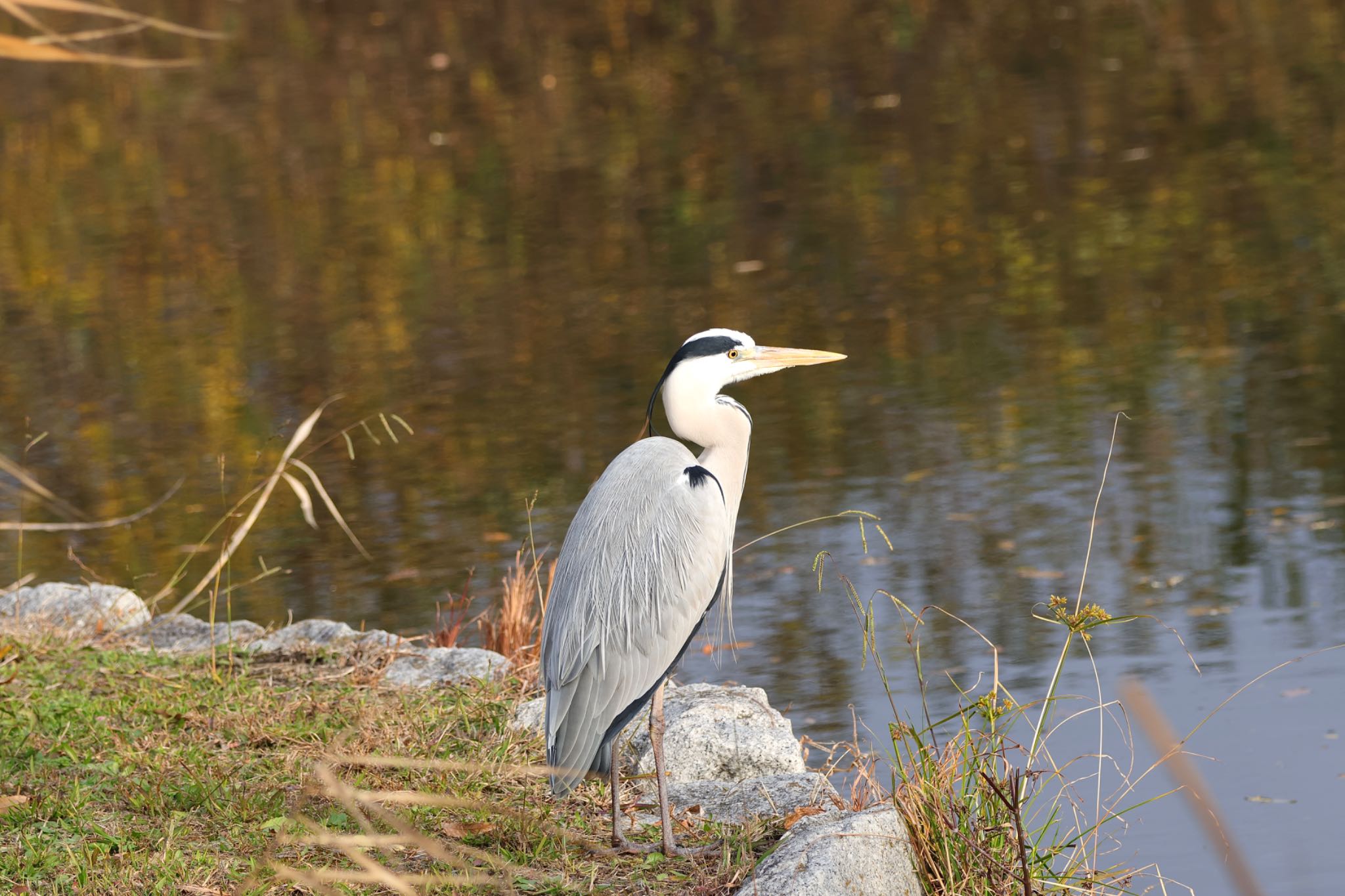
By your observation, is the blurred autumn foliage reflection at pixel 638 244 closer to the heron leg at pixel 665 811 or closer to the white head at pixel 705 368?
the white head at pixel 705 368

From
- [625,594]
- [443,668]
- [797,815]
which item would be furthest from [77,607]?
[797,815]

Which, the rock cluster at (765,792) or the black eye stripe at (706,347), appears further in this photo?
the black eye stripe at (706,347)

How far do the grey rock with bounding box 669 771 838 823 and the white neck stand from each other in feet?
2.17

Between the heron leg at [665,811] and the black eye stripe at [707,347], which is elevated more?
the black eye stripe at [707,347]

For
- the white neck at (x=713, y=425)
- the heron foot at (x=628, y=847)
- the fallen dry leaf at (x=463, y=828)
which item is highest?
the white neck at (x=713, y=425)

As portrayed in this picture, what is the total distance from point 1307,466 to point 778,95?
32.7 feet

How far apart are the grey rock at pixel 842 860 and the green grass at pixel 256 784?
20 centimetres

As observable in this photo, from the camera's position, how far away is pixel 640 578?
379 cm


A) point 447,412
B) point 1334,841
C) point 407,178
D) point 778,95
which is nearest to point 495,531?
point 447,412

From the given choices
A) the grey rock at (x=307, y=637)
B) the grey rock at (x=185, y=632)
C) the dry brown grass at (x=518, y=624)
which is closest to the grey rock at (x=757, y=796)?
the dry brown grass at (x=518, y=624)

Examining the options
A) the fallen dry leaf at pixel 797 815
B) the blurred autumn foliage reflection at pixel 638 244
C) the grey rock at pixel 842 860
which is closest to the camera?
the grey rock at pixel 842 860

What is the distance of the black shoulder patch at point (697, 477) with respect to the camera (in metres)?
3.85

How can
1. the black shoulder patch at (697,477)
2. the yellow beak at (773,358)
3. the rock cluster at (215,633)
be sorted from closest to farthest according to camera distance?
the black shoulder patch at (697,477) < the yellow beak at (773,358) < the rock cluster at (215,633)

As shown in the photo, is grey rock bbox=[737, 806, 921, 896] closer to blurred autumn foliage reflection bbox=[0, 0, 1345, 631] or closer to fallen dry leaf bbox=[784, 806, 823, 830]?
fallen dry leaf bbox=[784, 806, 823, 830]
